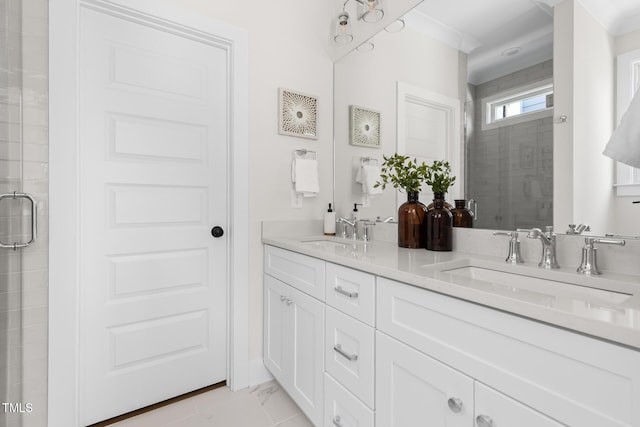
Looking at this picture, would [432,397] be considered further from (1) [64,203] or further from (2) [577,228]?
(1) [64,203]

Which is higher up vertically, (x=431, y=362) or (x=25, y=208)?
(x=25, y=208)

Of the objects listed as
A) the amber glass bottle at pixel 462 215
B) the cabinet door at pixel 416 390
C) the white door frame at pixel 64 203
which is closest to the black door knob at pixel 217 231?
the white door frame at pixel 64 203

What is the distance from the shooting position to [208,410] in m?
1.55

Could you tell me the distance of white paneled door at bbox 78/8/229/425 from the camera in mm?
1433

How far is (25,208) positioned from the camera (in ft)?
4.15

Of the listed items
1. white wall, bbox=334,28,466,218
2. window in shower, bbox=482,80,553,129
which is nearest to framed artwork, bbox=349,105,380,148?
white wall, bbox=334,28,466,218

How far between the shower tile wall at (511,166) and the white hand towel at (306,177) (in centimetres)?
88

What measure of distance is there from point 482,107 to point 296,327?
1275 millimetres

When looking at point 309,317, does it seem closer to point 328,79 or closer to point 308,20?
point 328,79

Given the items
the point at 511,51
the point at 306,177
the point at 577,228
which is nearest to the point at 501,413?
the point at 577,228

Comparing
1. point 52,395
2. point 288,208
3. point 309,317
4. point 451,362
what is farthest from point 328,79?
point 52,395

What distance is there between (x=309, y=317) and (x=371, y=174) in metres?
0.93

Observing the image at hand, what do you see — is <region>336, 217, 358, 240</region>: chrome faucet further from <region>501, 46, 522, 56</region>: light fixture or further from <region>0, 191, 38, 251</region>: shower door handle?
<region>0, 191, 38, 251</region>: shower door handle

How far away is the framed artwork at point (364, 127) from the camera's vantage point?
188 centimetres
